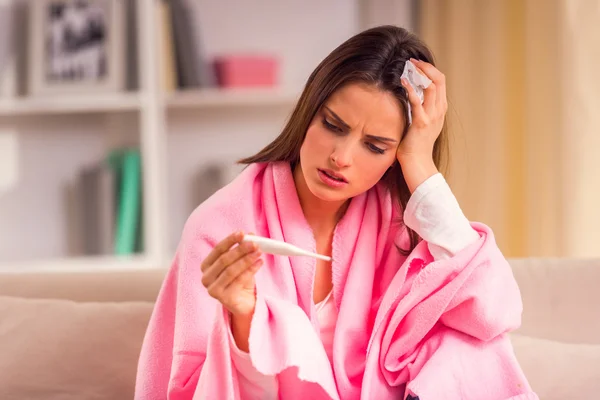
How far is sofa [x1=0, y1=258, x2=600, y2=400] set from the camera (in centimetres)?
155

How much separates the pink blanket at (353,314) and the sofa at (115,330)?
148 millimetres

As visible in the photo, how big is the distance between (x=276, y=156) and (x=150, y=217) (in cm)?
173

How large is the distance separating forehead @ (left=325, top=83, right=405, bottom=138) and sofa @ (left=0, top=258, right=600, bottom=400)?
522 millimetres

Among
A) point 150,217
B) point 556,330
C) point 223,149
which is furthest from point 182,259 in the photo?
point 223,149

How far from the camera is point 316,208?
60.2 inches

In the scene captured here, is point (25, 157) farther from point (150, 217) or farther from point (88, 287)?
point (88, 287)

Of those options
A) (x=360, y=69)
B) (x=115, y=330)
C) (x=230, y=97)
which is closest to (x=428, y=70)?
(x=360, y=69)

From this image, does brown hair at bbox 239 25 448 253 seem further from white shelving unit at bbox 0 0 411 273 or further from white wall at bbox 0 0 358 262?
white wall at bbox 0 0 358 262

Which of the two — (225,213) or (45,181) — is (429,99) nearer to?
(225,213)

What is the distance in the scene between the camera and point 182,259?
4.75 ft

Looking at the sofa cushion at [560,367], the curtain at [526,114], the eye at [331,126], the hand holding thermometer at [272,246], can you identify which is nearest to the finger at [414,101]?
the eye at [331,126]

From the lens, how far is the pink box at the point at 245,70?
10.7 feet

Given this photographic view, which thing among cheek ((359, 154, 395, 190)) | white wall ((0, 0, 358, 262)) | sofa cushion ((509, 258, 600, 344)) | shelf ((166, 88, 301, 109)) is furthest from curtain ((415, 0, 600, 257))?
cheek ((359, 154, 395, 190))

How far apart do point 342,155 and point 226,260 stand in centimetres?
28
